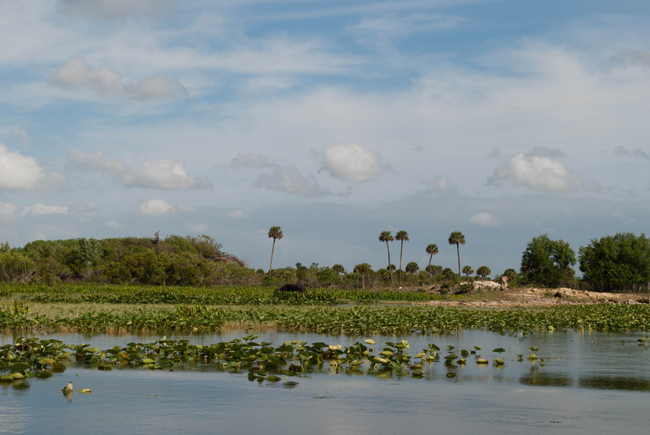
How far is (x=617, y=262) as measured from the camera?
226 ft

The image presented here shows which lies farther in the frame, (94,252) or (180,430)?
(94,252)

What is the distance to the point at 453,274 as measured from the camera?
3457 inches

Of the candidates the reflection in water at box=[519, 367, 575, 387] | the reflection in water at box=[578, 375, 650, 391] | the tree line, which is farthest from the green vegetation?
the tree line

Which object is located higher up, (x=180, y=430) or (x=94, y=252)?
(x=94, y=252)

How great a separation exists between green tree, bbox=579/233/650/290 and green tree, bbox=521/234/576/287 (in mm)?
2619

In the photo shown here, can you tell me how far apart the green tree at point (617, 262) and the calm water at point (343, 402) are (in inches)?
2472

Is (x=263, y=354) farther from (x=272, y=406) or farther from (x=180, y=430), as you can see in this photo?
(x=180, y=430)

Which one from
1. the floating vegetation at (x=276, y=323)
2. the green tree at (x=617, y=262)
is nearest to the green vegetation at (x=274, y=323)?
the floating vegetation at (x=276, y=323)

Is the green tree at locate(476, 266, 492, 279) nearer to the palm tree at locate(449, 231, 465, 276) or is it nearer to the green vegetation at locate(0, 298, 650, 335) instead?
the palm tree at locate(449, 231, 465, 276)

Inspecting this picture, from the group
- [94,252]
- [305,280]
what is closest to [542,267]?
[305,280]

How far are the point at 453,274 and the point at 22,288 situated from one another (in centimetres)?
6358

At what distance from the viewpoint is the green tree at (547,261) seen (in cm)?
7300

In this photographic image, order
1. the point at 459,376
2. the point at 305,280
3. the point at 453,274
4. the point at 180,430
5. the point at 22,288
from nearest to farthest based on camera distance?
the point at 180,430, the point at 459,376, the point at 22,288, the point at 305,280, the point at 453,274

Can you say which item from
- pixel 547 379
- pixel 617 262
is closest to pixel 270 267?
pixel 617 262
